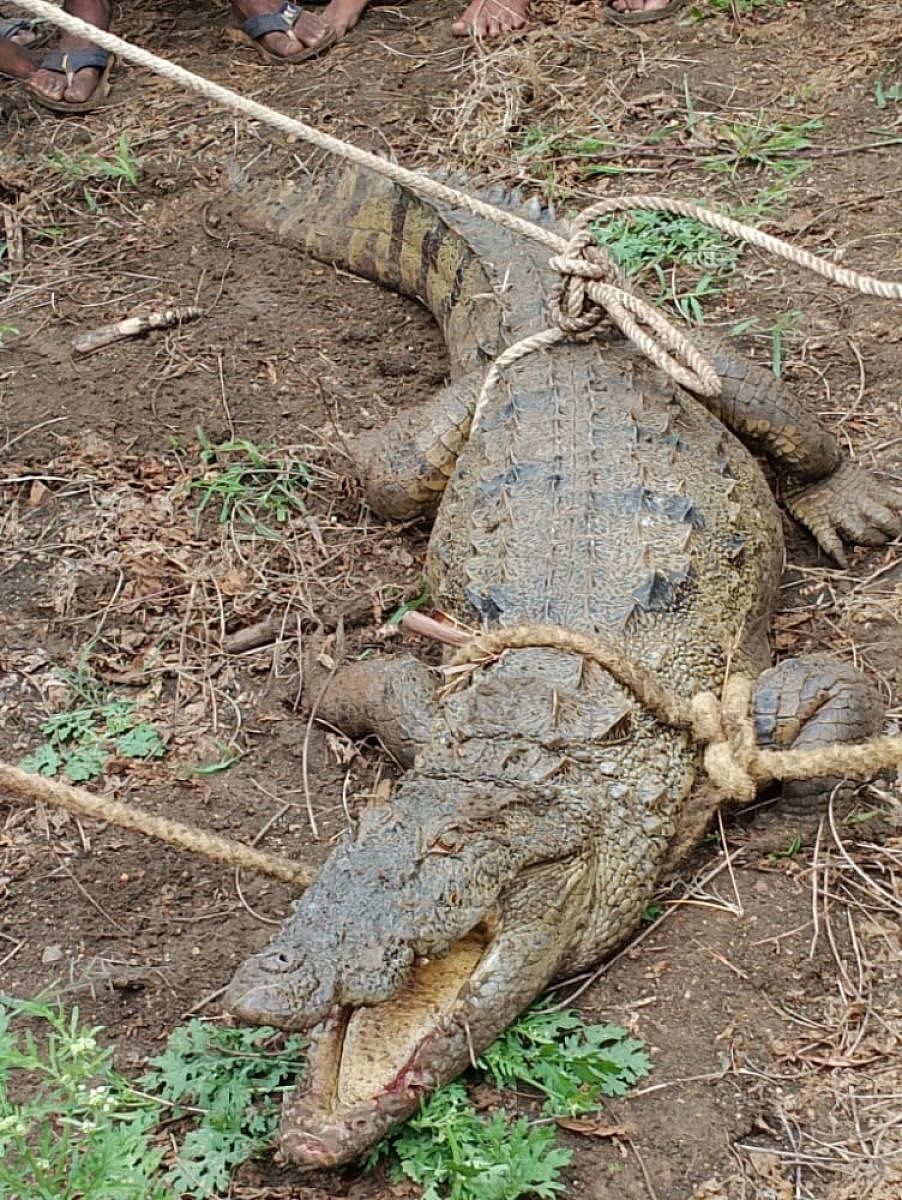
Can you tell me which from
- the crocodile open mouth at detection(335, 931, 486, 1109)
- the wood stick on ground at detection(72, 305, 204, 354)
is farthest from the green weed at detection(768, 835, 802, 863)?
the wood stick on ground at detection(72, 305, 204, 354)

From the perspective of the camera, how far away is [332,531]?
402cm

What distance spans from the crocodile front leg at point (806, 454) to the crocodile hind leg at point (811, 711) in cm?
70

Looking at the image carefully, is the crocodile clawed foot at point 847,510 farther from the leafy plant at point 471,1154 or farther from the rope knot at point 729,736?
the leafy plant at point 471,1154

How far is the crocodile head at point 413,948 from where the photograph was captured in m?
2.27

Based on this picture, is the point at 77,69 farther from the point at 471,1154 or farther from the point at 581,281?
the point at 471,1154

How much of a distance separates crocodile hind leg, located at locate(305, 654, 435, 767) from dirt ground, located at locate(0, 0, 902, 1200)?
2.8 inches

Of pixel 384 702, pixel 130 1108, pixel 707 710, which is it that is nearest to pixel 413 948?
pixel 130 1108

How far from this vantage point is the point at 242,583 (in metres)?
3.83

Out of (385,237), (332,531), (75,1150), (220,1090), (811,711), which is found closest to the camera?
(75,1150)

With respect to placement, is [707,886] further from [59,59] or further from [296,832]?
[59,59]

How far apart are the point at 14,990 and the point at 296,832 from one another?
678 millimetres

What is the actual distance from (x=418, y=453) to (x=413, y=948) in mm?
1806

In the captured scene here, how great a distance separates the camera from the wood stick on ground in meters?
4.59

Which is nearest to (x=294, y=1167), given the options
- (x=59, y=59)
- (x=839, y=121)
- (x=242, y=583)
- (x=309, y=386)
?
(x=242, y=583)
